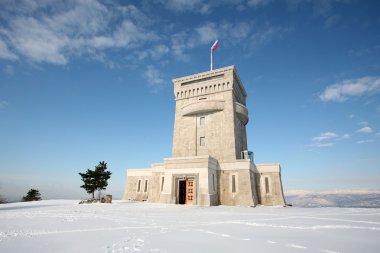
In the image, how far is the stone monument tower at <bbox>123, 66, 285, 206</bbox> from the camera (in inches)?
992

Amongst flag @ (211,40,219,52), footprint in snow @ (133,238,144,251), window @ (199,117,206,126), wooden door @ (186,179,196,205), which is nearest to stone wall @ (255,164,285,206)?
wooden door @ (186,179,196,205)

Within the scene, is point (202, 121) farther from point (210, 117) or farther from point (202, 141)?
point (202, 141)

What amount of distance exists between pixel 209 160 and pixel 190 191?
4174mm

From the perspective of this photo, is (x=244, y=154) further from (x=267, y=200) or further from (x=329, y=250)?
(x=329, y=250)

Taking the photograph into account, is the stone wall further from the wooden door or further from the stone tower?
the wooden door

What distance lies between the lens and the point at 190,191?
81.7 ft

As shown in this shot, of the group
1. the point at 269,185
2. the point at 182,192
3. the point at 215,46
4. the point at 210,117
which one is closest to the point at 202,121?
the point at 210,117

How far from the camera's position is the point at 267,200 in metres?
28.2

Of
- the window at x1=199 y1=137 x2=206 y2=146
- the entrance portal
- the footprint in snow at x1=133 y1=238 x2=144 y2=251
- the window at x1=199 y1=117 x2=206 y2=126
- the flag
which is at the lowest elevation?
the footprint in snow at x1=133 y1=238 x2=144 y2=251

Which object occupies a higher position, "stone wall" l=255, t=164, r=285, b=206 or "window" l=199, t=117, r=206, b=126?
"window" l=199, t=117, r=206, b=126

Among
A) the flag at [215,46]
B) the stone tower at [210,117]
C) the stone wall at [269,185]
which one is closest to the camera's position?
the stone wall at [269,185]

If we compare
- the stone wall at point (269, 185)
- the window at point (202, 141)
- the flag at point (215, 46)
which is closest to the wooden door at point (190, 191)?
the window at point (202, 141)

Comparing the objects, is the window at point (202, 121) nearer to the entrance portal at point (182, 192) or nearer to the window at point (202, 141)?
the window at point (202, 141)

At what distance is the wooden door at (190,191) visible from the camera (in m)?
24.4
